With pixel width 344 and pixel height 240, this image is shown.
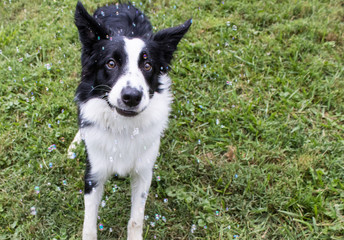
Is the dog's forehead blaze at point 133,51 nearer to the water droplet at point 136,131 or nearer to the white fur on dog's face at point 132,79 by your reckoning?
the white fur on dog's face at point 132,79

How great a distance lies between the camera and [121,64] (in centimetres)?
227

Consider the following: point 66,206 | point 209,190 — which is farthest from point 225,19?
point 66,206

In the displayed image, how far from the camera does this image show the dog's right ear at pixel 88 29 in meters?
2.23

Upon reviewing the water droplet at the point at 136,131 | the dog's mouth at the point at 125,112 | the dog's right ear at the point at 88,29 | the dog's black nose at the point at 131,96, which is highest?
the dog's right ear at the point at 88,29

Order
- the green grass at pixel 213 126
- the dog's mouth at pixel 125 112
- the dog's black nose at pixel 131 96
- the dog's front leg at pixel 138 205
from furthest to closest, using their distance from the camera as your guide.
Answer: the green grass at pixel 213 126 < the dog's front leg at pixel 138 205 < the dog's mouth at pixel 125 112 < the dog's black nose at pixel 131 96

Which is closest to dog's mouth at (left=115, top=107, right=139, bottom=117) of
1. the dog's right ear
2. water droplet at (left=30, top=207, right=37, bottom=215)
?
the dog's right ear

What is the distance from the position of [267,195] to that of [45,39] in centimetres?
341

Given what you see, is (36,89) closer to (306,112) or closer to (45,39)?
(45,39)

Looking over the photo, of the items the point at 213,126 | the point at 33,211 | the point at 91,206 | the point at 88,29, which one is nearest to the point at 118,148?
the point at 91,206

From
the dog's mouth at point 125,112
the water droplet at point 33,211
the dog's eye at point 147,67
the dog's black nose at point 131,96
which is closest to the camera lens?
the dog's black nose at point 131,96

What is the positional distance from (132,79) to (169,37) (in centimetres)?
60

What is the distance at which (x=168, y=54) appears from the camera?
2678 mm

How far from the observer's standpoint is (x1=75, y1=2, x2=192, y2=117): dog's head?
2160 millimetres

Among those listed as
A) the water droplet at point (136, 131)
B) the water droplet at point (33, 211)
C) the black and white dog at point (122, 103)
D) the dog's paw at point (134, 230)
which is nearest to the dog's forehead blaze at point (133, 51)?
the black and white dog at point (122, 103)
